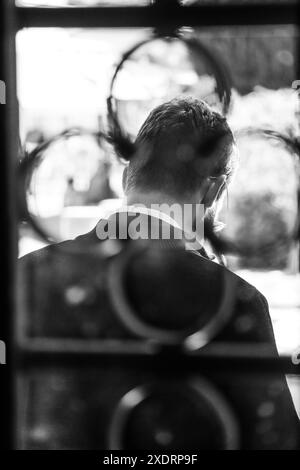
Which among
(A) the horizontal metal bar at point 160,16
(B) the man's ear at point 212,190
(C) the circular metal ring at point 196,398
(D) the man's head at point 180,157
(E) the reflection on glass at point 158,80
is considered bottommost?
(C) the circular metal ring at point 196,398

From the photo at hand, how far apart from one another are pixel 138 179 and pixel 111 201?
0.06 meters

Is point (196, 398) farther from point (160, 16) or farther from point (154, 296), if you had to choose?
point (160, 16)

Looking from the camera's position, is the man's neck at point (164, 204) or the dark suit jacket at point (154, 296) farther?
the man's neck at point (164, 204)

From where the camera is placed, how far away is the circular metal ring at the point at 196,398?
0.75 metres

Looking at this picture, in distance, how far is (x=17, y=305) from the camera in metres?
0.74

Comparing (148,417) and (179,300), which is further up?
(179,300)

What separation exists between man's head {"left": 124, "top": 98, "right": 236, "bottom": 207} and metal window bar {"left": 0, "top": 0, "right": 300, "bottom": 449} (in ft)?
0.65

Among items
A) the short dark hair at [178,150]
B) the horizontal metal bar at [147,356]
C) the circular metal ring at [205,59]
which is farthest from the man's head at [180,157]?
the horizontal metal bar at [147,356]

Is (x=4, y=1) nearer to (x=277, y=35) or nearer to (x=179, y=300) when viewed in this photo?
(x=277, y=35)

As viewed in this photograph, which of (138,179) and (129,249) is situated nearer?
(129,249)

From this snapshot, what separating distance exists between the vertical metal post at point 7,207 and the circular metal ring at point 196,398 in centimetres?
14

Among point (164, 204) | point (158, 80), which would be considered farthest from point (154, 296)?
point (158, 80)

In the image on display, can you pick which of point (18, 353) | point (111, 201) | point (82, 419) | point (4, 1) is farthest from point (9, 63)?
point (82, 419)

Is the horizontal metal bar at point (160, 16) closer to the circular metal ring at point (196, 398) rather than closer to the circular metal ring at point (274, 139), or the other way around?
the circular metal ring at point (274, 139)
